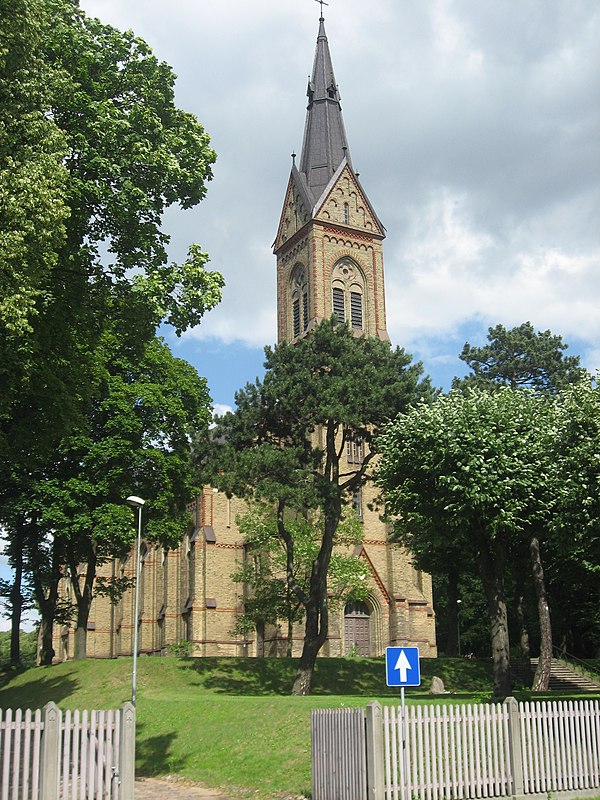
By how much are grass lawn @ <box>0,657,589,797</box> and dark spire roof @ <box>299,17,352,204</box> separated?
3911 cm

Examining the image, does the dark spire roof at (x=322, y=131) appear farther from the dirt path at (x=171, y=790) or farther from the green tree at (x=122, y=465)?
the dirt path at (x=171, y=790)

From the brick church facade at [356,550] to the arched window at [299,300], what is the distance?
0.27 feet

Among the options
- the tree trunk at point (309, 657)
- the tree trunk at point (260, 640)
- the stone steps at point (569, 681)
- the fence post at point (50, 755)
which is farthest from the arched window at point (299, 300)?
the fence post at point (50, 755)

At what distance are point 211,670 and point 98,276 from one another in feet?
67.2

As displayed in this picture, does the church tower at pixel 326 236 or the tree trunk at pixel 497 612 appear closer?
the tree trunk at pixel 497 612

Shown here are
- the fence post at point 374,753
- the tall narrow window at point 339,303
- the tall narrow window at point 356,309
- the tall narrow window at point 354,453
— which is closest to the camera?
the fence post at point 374,753

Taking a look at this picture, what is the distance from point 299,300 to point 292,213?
7.51 metres

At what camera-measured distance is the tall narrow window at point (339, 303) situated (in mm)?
60944

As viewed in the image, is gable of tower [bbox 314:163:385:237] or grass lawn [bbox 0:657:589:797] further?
gable of tower [bbox 314:163:385:237]

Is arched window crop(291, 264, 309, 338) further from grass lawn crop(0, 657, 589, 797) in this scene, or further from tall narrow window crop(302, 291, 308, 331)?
grass lawn crop(0, 657, 589, 797)

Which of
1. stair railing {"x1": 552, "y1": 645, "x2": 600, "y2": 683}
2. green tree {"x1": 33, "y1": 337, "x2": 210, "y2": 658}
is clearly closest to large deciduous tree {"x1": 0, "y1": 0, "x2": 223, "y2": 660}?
green tree {"x1": 33, "y1": 337, "x2": 210, "y2": 658}

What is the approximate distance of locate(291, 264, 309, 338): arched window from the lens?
62344mm

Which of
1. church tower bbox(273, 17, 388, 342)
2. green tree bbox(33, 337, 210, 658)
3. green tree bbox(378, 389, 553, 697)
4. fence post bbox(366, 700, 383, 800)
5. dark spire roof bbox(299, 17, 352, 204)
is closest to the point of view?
fence post bbox(366, 700, 383, 800)

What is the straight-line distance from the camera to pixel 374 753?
44.4 ft
